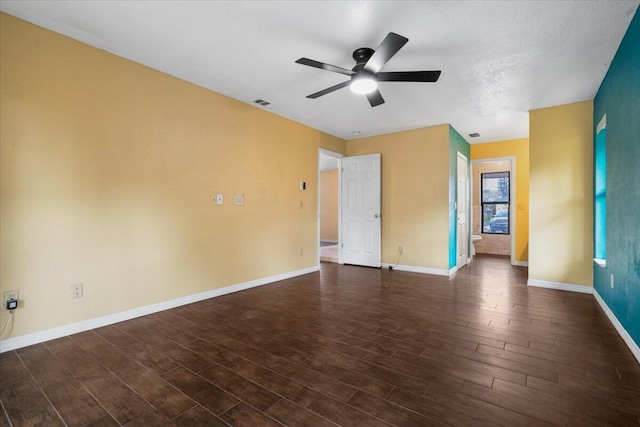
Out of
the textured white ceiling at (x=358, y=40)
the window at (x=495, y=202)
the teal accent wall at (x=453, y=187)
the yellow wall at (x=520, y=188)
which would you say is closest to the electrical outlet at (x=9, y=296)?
the textured white ceiling at (x=358, y=40)

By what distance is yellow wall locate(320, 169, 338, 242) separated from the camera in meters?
10.7

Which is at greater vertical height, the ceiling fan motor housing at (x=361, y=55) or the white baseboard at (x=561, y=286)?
the ceiling fan motor housing at (x=361, y=55)

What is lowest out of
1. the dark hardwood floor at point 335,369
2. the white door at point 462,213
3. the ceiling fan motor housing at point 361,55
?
the dark hardwood floor at point 335,369

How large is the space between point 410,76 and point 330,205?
836cm

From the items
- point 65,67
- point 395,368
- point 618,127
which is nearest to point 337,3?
point 65,67

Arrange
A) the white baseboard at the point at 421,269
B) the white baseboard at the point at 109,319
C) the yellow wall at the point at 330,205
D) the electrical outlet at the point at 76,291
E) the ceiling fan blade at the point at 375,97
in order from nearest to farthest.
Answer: the white baseboard at the point at 109,319 → the electrical outlet at the point at 76,291 → the ceiling fan blade at the point at 375,97 → the white baseboard at the point at 421,269 → the yellow wall at the point at 330,205

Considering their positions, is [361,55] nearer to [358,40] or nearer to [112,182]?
[358,40]

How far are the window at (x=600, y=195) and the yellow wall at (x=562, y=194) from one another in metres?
0.18

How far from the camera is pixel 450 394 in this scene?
177 cm

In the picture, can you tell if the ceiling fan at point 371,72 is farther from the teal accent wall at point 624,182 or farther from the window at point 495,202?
the window at point 495,202

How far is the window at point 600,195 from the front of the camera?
3.53m

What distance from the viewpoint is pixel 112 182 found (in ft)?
9.52

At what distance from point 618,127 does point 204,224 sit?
14.2 feet

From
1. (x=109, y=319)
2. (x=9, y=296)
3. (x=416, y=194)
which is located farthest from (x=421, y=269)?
(x=9, y=296)
